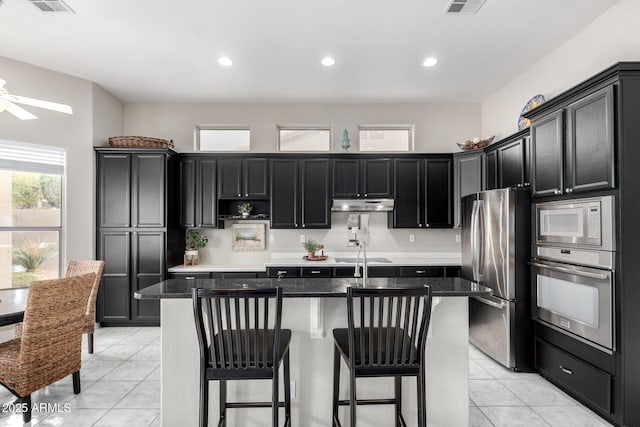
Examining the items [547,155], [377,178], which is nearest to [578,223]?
[547,155]

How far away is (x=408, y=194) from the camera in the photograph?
4.82m

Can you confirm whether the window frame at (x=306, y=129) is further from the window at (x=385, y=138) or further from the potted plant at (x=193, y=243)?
the potted plant at (x=193, y=243)

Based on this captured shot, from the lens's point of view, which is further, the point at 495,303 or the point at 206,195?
the point at 206,195

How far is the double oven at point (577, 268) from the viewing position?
236cm

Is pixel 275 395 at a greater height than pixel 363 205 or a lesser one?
lesser

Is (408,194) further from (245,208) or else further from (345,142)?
(245,208)

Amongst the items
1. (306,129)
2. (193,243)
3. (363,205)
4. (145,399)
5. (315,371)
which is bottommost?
(145,399)

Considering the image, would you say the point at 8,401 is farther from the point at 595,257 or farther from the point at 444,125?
the point at 444,125

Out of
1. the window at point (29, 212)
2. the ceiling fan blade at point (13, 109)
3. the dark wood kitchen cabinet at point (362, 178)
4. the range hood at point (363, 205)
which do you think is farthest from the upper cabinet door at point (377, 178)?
the window at point (29, 212)

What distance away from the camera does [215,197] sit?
480 cm

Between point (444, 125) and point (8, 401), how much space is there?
5.75 meters

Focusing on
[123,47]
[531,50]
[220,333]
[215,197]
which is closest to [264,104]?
[215,197]

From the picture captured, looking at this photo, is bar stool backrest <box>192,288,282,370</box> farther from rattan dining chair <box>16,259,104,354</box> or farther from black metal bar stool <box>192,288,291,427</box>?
rattan dining chair <box>16,259,104,354</box>

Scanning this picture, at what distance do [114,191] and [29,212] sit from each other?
903 mm
